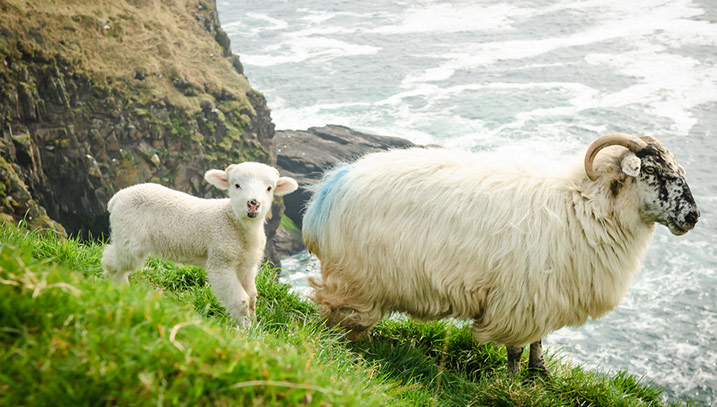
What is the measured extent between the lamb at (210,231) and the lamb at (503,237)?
754 millimetres

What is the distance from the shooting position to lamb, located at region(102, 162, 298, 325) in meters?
4.74

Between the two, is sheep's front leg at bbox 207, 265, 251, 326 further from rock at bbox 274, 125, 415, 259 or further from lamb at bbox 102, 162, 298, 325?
rock at bbox 274, 125, 415, 259

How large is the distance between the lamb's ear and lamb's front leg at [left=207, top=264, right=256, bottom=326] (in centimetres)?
297

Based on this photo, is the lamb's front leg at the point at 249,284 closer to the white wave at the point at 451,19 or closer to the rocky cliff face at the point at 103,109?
the rocky cliff face at the point at 103,109

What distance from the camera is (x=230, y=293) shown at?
15.5 ft

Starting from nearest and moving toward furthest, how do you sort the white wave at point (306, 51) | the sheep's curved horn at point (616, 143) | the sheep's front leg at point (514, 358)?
1. the sheep's curved horn at point (616, 143)
2. the sheep's front leg at point (514, 358)
3. the white wave at point (306, 51)

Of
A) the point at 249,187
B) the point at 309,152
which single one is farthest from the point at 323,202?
the point at 309,152

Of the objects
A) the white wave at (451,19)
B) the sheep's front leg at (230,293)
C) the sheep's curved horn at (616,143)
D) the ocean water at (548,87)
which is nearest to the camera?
the sheep's front leg at (230,293)

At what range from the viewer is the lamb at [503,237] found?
491 cm

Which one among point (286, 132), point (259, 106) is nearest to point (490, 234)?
point (259, 106)

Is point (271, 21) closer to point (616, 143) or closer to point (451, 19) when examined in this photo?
point (451, 19)

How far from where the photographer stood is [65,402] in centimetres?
227

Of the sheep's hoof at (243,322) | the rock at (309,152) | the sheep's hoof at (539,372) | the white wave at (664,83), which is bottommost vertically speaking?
the rock at (309,152)

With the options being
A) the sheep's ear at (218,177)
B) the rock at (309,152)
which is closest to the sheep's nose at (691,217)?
the sheep's ear at (218,177)
